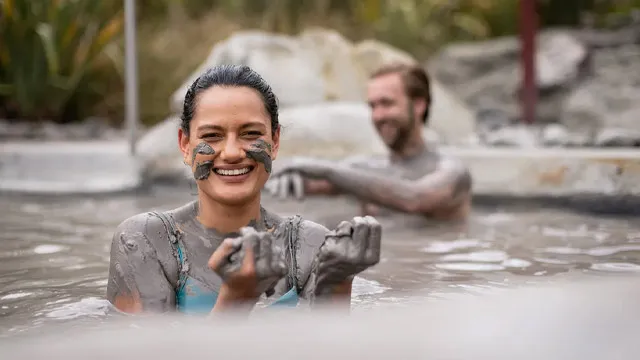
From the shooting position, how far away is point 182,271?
97.3 inches

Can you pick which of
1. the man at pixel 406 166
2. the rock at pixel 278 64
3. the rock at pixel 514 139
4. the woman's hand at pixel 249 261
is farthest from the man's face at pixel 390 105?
the rock at pixel 278 64

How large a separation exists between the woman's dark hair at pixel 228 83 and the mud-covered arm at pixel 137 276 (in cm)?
34

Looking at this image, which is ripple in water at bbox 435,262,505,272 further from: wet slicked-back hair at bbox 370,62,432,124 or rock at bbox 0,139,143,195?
rock at bbox 0,139,143,195

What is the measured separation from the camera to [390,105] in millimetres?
4719

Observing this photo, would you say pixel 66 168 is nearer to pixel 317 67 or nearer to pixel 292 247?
pixel 317 67

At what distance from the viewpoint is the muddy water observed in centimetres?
304

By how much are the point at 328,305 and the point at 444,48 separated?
9.54 metres

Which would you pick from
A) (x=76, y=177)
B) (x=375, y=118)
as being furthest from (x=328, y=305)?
(x=76, y=177)

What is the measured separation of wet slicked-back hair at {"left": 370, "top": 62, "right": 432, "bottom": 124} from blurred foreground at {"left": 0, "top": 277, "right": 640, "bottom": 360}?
352 centimetres

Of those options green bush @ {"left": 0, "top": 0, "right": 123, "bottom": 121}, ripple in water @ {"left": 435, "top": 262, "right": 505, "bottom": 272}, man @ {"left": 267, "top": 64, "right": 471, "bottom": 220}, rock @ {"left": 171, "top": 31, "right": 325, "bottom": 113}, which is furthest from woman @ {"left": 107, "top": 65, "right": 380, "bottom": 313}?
green bush @ {"left": 0, "top": 0, "right": 123, "bottom": 121}

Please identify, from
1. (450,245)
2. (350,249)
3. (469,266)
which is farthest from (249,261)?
(450,245)

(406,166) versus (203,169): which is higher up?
(203,169)

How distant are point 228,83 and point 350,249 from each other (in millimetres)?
624

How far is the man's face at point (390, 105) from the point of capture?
4715 millimetres
